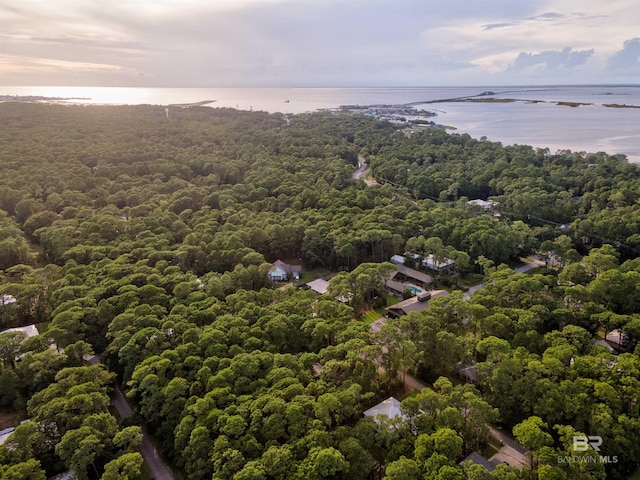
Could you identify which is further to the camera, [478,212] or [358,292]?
[478,212]

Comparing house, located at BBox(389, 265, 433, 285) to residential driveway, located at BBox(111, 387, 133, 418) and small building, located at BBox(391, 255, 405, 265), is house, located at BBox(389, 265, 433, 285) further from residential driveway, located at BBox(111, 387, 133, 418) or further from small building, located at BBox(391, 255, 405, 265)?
residential driveway, located at BBox(111, 387, 133, 418)

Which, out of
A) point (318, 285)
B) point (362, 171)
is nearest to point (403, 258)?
point (318, 285)

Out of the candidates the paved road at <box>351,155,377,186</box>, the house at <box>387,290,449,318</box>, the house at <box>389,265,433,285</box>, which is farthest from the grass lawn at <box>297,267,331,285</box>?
the paved road at <box>351,155,377,186</box>

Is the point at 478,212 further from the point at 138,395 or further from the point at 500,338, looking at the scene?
the point at 138,395

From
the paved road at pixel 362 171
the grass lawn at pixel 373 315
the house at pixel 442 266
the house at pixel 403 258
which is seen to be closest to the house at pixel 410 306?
the grass lawn at pixel 373 315

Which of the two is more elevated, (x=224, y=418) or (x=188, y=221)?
(x=188, y=221)

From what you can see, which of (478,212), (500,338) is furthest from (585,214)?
(500,338)

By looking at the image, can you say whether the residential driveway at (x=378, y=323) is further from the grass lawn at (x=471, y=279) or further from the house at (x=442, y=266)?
the grass lawn at (x=471, y=279)

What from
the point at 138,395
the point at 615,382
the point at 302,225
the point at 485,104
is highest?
the point at 485,104
